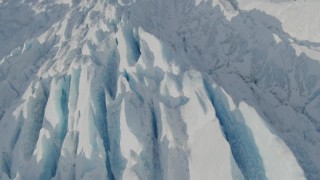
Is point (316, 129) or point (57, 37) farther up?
point (57, 37)

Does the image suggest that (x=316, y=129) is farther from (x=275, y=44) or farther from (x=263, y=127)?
(x=263, y=127)

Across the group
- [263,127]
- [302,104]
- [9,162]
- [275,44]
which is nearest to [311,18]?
[275,44]

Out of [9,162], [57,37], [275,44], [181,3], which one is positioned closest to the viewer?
[9,162]

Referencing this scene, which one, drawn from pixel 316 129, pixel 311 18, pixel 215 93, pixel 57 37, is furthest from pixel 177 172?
pixel 57 37

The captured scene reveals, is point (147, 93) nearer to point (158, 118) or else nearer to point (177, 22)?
point (158, 118)

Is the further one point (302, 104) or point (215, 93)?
point (302, 104)

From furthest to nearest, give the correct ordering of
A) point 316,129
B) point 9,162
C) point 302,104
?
point 302,104 < point 316,129 < point 9,162
